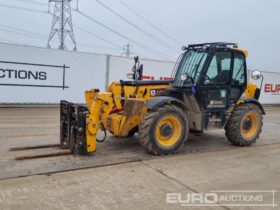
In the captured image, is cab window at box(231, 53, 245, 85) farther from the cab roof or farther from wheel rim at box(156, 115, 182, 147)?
wheel rim at box(156, 115, 182, 147)

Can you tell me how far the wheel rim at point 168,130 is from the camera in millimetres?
6578

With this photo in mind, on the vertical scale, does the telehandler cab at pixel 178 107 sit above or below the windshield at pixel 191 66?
below

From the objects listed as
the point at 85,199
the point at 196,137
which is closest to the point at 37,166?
the point at 85,199

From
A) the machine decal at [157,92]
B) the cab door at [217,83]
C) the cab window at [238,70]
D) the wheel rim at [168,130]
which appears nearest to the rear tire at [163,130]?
the wheel rim at [168,130]

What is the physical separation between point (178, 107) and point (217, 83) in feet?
4.07

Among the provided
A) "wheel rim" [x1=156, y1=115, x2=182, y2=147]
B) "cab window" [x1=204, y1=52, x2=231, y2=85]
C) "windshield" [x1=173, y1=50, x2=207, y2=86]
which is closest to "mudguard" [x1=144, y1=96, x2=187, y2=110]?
"wheel rim" [x1=156, y1=115, x2=182, y2=147]

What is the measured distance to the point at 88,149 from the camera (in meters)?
6.26

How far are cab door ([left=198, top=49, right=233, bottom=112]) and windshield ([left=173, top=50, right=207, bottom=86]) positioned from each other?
0.19 metres

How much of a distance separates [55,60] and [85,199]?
1172cm

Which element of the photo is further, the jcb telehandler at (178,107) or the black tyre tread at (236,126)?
the black tyre tread at (236,126)

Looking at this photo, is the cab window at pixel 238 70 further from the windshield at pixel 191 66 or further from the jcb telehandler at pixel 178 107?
the windshield at pixel 191 66

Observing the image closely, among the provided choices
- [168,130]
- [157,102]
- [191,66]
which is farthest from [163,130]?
[191,66]

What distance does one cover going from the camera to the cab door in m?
7.32

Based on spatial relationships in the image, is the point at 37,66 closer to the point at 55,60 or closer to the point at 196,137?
the point at 55,60
